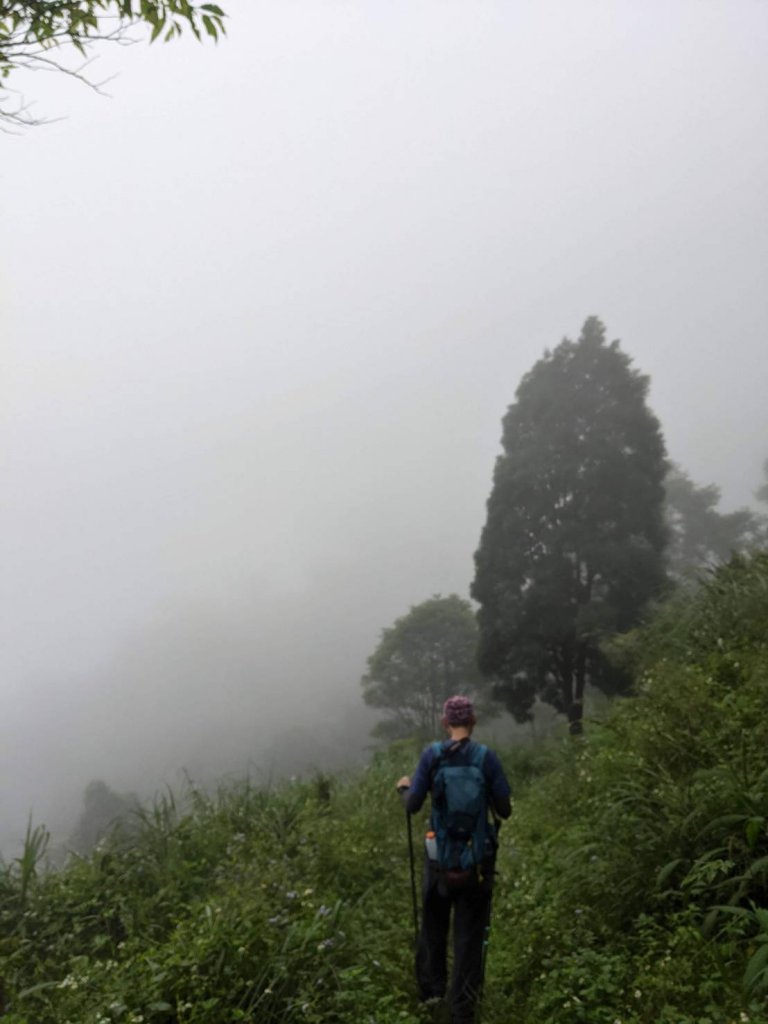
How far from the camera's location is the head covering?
13.3ft

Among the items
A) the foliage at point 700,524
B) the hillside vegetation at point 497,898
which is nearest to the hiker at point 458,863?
the hillside vegetation at point 497,898

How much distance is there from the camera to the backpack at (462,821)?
12.5ft

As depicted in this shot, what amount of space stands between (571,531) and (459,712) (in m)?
14.1

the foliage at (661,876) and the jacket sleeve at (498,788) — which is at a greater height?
the jacket sleeve at (498,788)

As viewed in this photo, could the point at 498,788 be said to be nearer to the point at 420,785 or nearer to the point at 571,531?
the point at 420,785

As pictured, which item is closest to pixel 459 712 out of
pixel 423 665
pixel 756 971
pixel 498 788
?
pixel 498 788

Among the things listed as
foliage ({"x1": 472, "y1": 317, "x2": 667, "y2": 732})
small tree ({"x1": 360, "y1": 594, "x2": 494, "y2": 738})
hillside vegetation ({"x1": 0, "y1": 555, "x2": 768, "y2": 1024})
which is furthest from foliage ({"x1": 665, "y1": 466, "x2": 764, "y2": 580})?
hillside vegetation ({"x1": 0, "y1": 555, "x2": 768, "y2": 1024})

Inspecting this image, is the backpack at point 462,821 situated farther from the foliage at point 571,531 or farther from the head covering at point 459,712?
the foliage at point 571,531

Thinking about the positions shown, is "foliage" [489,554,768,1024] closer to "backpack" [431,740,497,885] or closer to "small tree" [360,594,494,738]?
"backpack" [431,740,497,885]

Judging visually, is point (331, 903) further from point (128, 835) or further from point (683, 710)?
point (683, 710)

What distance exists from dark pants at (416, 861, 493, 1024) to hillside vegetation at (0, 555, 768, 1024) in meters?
0.18

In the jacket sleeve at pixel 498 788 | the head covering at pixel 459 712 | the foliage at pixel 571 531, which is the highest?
the foliage at pixel 571 531

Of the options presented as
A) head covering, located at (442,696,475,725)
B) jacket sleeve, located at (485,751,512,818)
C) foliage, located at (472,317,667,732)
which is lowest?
jacket sleeve, located at (485,751,512,818)

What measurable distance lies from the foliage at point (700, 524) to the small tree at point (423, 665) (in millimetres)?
13188
